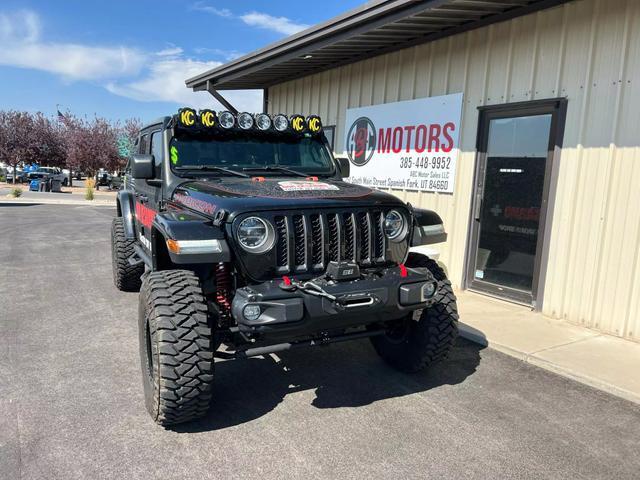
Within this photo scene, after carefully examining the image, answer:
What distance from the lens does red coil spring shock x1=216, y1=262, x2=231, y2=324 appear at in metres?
3.34

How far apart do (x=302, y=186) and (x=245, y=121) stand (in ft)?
3.52

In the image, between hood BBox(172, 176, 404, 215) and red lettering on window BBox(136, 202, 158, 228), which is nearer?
hood BBox(172, 176, 404, 215)

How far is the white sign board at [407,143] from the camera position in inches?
275

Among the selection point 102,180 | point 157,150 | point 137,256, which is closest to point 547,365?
point 157,150

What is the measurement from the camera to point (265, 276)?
10.4 feet

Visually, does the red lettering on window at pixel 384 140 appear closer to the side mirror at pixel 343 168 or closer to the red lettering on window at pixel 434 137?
the red lettering on window at pixel 434 137

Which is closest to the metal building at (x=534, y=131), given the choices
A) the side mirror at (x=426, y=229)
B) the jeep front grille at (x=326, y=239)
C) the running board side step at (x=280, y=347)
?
the side mirror at (x=426, y=229)

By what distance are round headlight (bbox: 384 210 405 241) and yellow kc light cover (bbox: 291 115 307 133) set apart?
5.04ft

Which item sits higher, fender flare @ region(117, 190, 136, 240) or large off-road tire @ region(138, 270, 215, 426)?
fender flare @ region(117, 190, 136, 240)

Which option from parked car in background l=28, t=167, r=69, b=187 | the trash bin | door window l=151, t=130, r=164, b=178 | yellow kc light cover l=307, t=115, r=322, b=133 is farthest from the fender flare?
parked car in background l=28, t=167, r=69, b=187

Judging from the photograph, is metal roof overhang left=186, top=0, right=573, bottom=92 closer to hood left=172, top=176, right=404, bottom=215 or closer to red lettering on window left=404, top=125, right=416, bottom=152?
red lettering on window left=404, top=125, right=416, bottom=152

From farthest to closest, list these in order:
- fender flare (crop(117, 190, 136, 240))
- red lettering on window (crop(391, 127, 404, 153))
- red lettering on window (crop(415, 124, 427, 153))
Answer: red lettering on window (crop(391, 127, 404, 153))
red lettering on window (crop(415, 124, 427, 153))
fender flare (crop(117, 190, 136, 240))

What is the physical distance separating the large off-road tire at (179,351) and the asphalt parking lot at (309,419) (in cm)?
21

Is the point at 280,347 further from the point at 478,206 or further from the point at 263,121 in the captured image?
the point at 478,206
